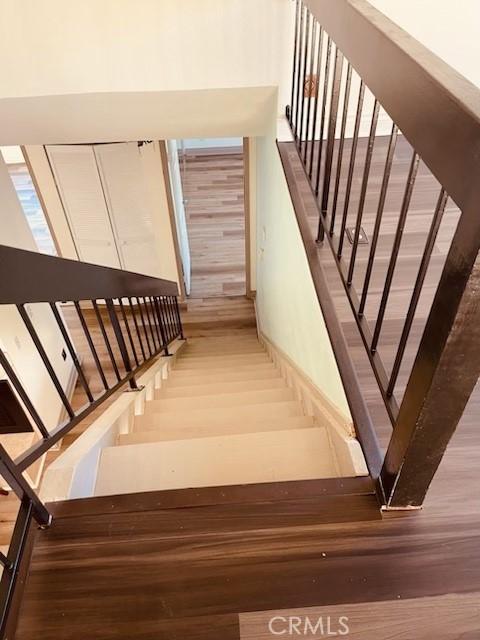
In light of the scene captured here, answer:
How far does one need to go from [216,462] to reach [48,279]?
872 millimetres

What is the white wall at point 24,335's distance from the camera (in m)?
3.32

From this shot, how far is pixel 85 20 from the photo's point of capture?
2.18 metres

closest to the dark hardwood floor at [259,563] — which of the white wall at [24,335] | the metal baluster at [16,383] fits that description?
the metal baluster at [16,383]

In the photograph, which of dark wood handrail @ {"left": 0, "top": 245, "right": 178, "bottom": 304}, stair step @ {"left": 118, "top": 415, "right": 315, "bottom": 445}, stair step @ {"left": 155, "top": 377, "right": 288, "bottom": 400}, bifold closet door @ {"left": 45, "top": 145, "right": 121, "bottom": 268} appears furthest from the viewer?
bifold closet door @ {"left": 45, "top": 145, "right": 121, "bottom": 268}

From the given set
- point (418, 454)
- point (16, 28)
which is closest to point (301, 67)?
point (16, 28)

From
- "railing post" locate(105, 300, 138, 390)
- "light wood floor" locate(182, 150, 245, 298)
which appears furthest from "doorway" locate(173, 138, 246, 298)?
"railing post" locate(105, 300, 138, 390)

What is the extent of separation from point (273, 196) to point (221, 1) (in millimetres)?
1150

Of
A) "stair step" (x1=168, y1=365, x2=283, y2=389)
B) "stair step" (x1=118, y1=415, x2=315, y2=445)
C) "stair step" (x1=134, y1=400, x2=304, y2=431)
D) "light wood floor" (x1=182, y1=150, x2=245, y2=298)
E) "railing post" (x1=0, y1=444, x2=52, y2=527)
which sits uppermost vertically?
"railing post" (x1=0, y1=444, x2=52, y2=527)

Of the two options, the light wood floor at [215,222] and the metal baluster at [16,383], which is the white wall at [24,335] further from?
the metal baluster at [16,383]

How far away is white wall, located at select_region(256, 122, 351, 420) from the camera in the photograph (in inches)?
71.0

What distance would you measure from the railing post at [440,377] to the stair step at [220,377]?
204 centimetres

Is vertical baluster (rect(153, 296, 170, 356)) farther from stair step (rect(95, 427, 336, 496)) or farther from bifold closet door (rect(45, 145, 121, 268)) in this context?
bifold closet door (rect(45, 145, 121, 268))

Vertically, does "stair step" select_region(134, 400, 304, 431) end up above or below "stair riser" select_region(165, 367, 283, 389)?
above

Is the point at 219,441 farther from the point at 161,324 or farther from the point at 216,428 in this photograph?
the point at 161,324
